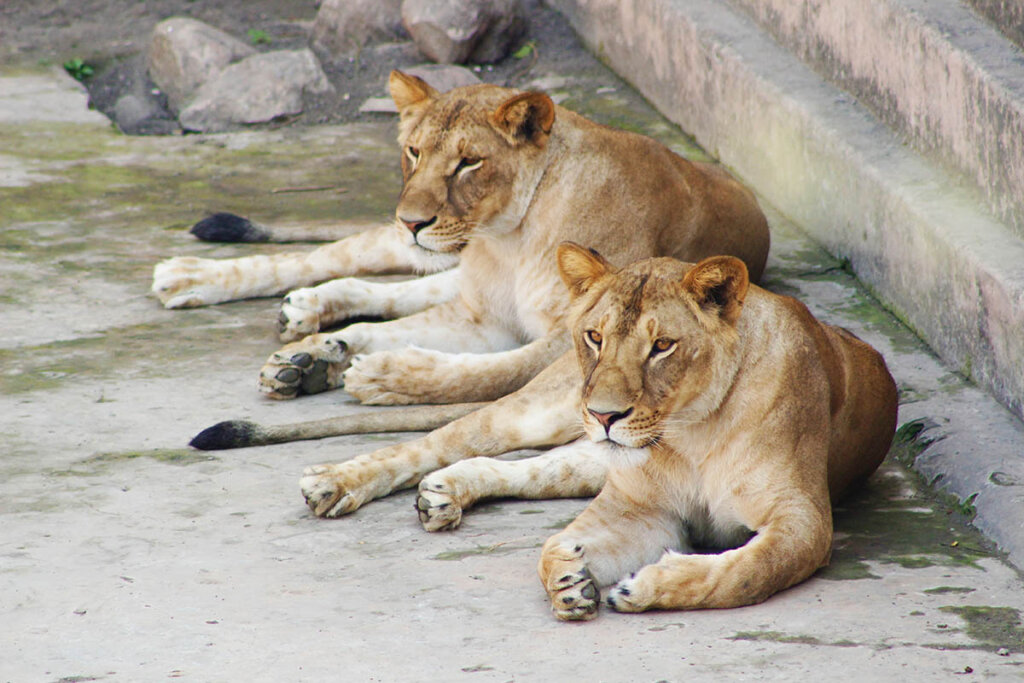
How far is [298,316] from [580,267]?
1.99 meters

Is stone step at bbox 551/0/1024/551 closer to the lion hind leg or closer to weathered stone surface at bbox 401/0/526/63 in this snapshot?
weathered stone surface at bbox 401/0/526/63

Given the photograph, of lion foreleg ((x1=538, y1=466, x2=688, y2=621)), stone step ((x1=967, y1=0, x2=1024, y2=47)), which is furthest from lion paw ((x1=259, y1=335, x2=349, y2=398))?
stone step ((x1=967, y1=0, x2=1024, y2=47))

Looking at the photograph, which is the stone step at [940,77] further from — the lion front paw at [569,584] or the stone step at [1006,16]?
the lion front paw at [569,584]

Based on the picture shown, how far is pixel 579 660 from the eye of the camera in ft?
10.5

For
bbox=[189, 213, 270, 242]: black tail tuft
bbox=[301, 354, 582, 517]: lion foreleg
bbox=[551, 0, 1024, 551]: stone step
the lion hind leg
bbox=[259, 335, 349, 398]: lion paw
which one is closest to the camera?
the lion hind leg

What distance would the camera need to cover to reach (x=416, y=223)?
4852 millimetres

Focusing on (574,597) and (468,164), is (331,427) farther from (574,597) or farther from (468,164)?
(574,597)

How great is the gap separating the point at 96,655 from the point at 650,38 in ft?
19.4

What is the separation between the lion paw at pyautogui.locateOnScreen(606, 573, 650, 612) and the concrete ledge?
69.7 inches

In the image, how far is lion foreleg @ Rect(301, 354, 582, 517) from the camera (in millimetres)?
4105

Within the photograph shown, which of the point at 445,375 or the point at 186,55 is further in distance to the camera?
the point at 186,55

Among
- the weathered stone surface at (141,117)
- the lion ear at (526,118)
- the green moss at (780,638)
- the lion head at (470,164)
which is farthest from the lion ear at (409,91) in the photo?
the weathered stone surface at (141,117)

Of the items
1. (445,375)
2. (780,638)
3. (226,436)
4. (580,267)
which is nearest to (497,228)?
(445,375)

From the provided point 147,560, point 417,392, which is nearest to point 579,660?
point 147,560
